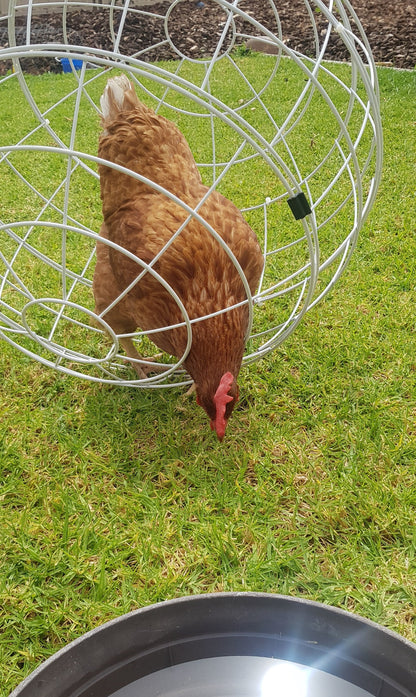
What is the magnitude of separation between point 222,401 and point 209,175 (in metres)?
2.37

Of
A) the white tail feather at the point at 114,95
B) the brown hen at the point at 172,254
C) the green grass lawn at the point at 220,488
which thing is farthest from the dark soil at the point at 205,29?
the green grass lawn at the point at 220,488

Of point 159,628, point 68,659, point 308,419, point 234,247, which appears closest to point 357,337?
point 308,419

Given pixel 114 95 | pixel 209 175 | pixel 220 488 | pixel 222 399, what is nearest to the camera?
pixel 222 399

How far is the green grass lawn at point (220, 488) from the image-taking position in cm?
126

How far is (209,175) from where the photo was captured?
11.0 feet

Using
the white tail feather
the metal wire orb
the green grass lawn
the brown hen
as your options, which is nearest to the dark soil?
the metal wire orb

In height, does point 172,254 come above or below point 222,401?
above

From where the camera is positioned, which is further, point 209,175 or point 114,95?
point 209,175

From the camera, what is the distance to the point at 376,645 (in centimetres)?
93

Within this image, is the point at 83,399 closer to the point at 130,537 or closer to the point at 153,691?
the point at 130,537

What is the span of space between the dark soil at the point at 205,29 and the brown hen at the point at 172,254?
5099 mm

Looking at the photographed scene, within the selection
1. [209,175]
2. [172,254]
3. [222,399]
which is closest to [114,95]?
[172,254]

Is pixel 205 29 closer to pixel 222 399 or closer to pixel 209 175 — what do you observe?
pixel 209 175

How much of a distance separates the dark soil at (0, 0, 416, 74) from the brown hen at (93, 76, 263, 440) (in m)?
5.10
